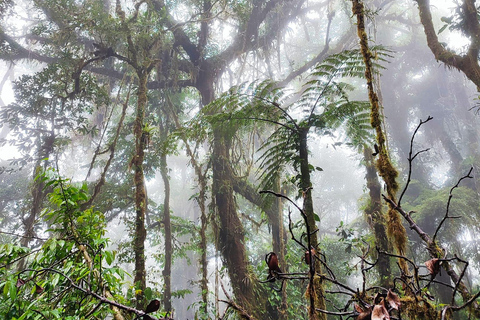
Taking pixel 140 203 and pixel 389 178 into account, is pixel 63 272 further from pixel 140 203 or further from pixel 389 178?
pixel 140 203

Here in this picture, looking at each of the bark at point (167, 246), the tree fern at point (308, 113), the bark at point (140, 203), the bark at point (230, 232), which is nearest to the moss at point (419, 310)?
the tree fern at point (308, 113)

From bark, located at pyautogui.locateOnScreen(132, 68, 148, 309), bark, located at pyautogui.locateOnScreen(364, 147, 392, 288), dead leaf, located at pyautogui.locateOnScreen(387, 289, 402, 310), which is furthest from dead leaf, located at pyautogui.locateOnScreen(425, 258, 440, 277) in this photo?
bark, located at pyautogui.locateOnScreen(364, 147, 392, 288)

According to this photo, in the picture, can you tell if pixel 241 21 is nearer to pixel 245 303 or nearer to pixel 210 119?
pixel 210 119

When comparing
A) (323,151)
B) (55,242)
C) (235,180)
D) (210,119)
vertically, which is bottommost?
(55,242)

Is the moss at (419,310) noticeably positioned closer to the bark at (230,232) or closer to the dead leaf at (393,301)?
the dead leaf at (393,301)

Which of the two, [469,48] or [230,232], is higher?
[469,48]

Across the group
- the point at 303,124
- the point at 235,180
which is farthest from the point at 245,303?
the point at 303,124

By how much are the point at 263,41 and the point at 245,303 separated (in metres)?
6.60

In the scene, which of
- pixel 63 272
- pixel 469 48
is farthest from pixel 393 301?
pixel 469 48

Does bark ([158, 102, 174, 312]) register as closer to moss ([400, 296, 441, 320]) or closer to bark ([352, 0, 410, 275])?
bark ([352, 0, 410, 275])

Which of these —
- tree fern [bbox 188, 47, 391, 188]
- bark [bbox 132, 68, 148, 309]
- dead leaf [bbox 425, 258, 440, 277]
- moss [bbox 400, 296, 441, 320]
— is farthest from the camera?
bark [bbox 132, 68, 148, 309]

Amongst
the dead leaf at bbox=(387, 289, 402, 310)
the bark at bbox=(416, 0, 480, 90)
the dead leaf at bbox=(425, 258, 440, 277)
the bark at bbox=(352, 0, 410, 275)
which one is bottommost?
the dead leaf at bbox=(387, 289, 402, 310)

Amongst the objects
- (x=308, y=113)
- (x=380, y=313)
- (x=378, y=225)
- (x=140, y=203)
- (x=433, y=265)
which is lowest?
(x=380, y=313)

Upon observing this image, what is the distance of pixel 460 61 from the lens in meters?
3.78
